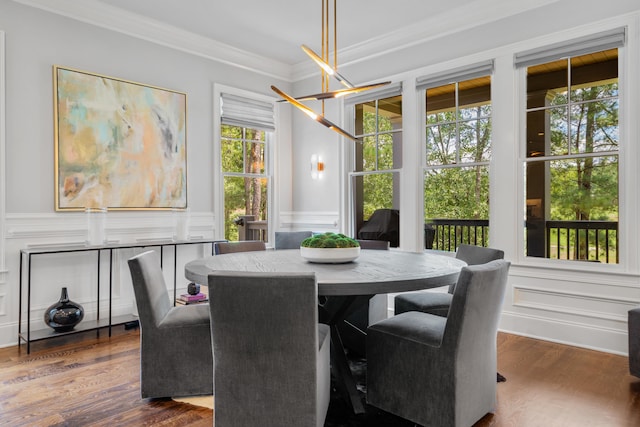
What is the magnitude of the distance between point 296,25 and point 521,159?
2.58 meters

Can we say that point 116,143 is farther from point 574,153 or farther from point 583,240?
point 583,240

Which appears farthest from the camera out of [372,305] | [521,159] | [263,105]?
[263,105]

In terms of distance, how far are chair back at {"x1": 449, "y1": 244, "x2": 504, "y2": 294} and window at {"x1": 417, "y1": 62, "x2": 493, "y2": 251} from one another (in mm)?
1266

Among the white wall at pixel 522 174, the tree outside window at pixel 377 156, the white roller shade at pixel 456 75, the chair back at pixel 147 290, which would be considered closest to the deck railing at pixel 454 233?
the white wall at pixel 522 174

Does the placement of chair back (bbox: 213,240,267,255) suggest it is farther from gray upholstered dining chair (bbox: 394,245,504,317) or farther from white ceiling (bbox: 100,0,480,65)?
white ceiling (bbox: 100,0,480,65)

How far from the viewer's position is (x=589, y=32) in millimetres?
3416

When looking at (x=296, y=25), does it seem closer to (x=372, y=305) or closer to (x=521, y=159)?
(x=521, y=159)

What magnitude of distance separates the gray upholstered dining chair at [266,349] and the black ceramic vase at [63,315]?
2.36 metres

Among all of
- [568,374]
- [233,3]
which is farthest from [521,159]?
[233,3]

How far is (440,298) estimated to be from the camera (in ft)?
9.68

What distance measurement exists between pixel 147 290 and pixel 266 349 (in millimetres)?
924

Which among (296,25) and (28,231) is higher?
(296,25)

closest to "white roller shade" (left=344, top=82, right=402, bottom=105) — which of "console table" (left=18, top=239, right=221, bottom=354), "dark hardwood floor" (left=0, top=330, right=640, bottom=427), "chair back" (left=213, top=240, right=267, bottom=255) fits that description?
"chair back" (left=213, top=240, right=267, bottom=255)

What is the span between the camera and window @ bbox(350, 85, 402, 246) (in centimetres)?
476
